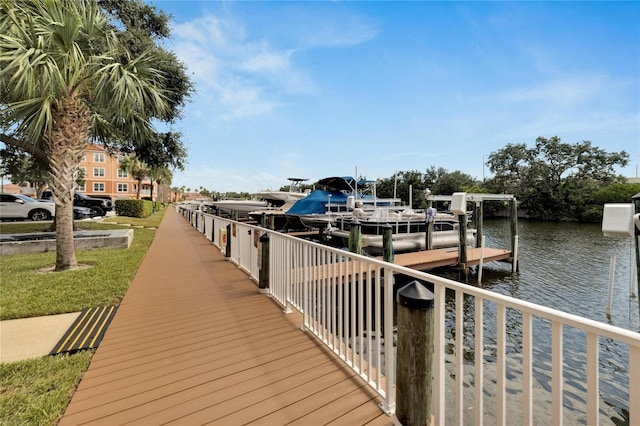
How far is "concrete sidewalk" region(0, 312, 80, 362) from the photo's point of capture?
294 centimetres

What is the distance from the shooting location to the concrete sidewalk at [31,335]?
116 inches

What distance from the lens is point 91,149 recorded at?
148 ft

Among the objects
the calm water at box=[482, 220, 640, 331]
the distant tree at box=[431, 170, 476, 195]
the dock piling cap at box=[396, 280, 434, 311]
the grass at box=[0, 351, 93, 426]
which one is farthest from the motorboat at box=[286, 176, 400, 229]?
the distant tree at box=[431, 170, 476, 195]

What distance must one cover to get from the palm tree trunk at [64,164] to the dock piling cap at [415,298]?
7.40 meters

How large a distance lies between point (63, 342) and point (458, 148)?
4531cm

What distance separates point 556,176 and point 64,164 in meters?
48.0

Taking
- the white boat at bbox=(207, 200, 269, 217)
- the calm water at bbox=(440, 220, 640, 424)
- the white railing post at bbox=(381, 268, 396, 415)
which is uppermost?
the white boat at bbox=(207, 200, 269, 217)

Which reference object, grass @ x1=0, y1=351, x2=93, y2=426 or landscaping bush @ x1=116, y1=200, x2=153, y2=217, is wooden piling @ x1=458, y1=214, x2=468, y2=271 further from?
landscaping bush @ x1=116, y1=200, x2=153, y2=217

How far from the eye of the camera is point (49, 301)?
4.34 meters

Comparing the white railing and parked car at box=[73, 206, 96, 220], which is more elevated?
parked car at box=[73, 206, 96, 220]

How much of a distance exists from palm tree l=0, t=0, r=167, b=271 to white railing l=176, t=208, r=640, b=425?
362 cm

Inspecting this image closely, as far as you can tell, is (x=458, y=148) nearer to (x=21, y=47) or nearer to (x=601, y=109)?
(x=601, y=109)

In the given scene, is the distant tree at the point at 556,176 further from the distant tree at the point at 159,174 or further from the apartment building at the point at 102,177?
the apartment building at the point at 102,177

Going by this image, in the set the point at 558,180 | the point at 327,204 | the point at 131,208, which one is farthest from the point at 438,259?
the point at 558,180
